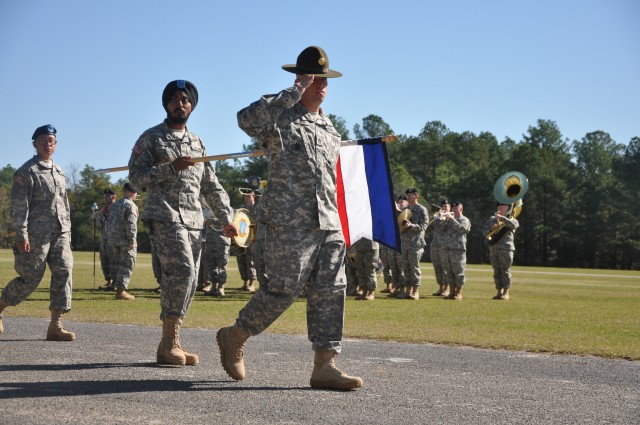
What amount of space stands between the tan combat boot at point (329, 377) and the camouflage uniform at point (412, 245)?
12.3 metres

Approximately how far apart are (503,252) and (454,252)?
1.12 metres

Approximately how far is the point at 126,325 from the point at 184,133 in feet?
14.2

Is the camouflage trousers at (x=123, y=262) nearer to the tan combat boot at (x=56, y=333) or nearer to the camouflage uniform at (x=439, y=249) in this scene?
the camouflage uniform at (x=439, y=249)

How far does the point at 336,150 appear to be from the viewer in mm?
6383

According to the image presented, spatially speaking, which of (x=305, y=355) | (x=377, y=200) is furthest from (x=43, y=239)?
(x=377, y=200)

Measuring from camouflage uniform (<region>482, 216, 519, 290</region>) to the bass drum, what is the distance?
5331mm

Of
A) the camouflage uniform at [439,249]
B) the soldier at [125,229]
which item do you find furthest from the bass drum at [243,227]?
the camouflage uniform at [439,249]

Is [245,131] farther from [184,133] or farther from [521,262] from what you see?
[521,262]

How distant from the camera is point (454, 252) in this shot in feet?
63.0

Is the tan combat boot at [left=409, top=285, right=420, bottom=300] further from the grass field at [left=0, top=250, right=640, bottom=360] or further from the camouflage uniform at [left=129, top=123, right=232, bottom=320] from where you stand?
the camouflage uniform at [left=129, top=123, right=232, bottom=320]

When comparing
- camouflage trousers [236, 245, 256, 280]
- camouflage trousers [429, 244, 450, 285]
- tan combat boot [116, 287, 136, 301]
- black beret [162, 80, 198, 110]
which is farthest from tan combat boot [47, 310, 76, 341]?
camouflage trousers [429, 244, 450, 285]

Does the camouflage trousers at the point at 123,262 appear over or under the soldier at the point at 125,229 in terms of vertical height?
under

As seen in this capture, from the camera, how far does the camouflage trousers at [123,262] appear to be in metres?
16.7

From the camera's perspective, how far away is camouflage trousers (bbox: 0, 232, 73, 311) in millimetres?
8984
